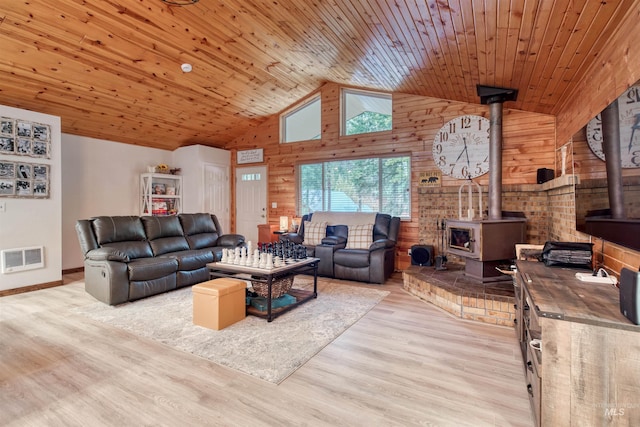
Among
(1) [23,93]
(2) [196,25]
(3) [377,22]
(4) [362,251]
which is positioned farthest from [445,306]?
(1) [23,93]

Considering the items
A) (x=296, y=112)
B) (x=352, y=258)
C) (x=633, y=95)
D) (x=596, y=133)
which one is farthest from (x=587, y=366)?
(x=296, y=112)

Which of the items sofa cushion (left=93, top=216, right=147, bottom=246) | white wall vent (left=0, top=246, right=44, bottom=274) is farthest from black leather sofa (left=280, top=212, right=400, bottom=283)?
white wall vent (left=0, top=246, right=44, bottom=274)

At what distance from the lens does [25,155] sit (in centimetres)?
425

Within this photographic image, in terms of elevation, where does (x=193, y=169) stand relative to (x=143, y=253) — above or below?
above

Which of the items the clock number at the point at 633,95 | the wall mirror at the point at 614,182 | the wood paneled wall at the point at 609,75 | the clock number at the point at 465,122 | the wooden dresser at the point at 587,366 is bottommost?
the wooden dresser at the point at 587,366

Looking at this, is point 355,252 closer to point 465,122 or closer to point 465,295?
point 465,295

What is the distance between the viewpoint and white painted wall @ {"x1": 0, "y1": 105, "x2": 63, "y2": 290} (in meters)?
4.13

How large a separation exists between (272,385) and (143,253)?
3037 millimetres

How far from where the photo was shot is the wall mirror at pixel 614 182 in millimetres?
1609

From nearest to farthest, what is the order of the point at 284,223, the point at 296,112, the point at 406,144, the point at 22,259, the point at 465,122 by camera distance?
the point at 22,259 → the point at 465,122 → the point at 406,144 → the point at 284,223 → the point at 296,112

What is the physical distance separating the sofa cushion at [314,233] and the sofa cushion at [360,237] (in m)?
0.51

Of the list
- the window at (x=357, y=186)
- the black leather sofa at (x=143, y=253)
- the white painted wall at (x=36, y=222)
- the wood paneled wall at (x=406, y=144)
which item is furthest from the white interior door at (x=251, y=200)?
the white painted wall at (x=36, y=222)

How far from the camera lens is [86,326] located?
2.98 metres

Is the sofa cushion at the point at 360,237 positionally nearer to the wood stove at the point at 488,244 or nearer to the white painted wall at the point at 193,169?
the wood stove at the point at 488,244
